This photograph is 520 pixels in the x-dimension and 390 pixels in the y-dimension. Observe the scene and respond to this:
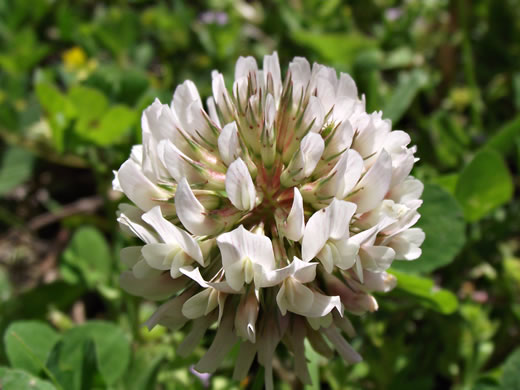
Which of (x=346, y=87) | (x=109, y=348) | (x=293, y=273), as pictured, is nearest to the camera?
(x=293, y=273)

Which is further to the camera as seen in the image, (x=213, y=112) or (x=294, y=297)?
(x=213, y=112)

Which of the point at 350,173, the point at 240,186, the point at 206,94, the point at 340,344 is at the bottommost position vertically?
the point at 206,94

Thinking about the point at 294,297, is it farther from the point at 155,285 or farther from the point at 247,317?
the point at 155,285

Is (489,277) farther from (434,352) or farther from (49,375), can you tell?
(49,375)

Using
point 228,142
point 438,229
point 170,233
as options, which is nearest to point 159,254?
point 170,233

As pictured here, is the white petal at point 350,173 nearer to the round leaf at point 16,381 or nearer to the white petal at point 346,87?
the white petal at point 346,87

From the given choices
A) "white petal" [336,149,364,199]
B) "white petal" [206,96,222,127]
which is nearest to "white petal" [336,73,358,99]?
"white petal" [336,149,364,199]

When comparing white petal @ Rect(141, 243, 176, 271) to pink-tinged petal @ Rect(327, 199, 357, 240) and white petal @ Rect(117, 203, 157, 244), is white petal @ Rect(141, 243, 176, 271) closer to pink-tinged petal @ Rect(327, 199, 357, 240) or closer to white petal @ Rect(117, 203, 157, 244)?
white petal @ Rect(117, 203, 157, 244)
